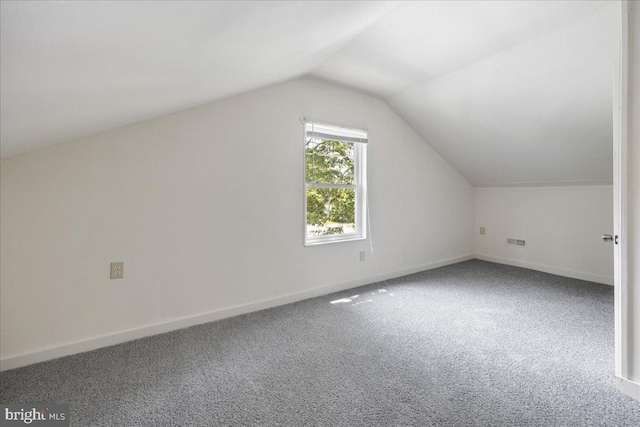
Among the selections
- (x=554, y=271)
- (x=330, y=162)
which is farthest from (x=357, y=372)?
(x=554, y=271)

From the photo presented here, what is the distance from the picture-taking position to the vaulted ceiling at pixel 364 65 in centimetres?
84

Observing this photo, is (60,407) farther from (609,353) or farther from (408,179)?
(408,179)

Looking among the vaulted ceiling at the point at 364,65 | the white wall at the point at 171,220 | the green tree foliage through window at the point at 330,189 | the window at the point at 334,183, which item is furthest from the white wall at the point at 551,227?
the green tree foliage through window at the point at 330,189

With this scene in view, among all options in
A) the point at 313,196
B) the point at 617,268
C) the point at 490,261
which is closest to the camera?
the point at 617,268

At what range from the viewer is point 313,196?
323cm

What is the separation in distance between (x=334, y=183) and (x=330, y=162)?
0.79 feet

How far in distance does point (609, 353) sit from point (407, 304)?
1.43 meters

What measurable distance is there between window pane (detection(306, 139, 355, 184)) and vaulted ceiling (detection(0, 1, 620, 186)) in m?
0.68

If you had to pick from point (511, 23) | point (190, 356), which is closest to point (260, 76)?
point (511, 23)

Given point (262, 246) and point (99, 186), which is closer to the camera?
point (99, 186)

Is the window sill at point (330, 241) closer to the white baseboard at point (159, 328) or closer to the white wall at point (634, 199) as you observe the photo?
the white baseboard at point (159, 328)

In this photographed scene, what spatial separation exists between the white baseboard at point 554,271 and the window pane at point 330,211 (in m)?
2.62

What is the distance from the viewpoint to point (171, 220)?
7.73ft

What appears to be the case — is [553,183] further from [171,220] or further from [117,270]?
[117,270]
